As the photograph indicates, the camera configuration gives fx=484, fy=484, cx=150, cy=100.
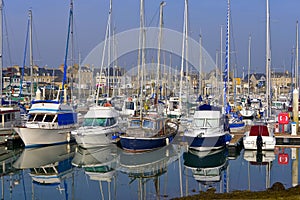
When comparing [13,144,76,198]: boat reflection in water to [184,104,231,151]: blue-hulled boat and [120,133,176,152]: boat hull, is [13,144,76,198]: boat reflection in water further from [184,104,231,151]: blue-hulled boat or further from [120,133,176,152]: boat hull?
[184,104,231,151]: blue-hulled boat

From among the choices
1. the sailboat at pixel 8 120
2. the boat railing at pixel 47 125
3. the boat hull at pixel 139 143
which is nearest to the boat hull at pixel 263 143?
the boat hull at pixel 139 143

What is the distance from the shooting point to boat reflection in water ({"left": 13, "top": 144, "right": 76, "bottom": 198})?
25.3 meters

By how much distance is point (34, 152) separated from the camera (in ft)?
108

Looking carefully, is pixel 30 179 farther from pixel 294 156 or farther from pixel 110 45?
pixel 110 45

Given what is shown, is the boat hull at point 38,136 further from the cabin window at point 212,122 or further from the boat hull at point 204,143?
the cabin window at point 212,122

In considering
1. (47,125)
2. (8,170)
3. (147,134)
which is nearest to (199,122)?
(147,134)

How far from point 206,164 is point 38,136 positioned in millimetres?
12446

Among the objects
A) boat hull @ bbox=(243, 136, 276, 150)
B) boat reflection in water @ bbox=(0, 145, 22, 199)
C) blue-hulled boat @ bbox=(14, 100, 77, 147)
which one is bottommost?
boat reflection in water @ bbox=(0, 145, 22, 199)

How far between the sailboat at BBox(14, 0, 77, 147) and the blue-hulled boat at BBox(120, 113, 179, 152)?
5.80m

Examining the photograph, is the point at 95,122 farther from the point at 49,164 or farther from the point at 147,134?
the point at 49,164

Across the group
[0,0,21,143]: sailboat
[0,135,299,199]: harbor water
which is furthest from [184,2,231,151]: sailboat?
[0,0,21,143]: sailboat

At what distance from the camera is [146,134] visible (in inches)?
1236

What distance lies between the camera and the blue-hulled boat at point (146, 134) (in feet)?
100

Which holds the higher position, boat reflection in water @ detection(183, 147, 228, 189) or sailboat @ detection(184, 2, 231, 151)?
sailboat @ detection(184, 2, 231, 151)
